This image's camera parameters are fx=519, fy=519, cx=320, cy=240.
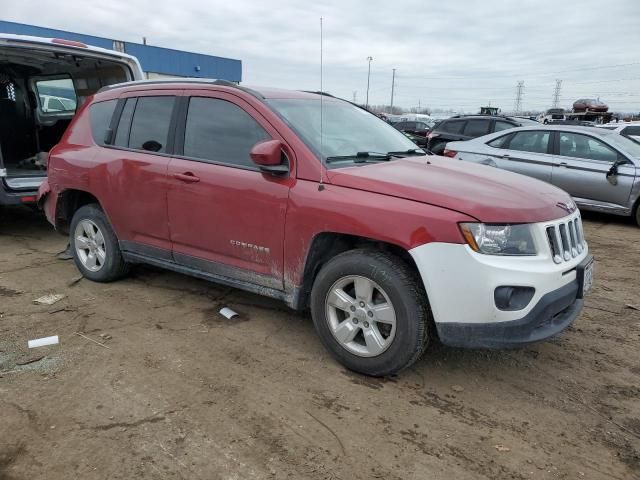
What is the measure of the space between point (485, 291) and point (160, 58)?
1376 inches

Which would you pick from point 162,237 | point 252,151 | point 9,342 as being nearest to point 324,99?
point 252,151

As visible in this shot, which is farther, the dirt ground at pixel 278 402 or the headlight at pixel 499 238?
the headlight at pixel 499 238

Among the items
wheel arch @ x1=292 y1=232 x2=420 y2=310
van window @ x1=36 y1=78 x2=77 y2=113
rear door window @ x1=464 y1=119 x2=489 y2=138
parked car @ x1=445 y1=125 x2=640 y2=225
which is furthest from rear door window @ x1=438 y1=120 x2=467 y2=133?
wheel arch @ x1=292 y1=232 x2=420 y2=310

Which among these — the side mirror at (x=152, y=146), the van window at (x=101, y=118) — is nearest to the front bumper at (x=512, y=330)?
the side mirror at (x=152, y=146)

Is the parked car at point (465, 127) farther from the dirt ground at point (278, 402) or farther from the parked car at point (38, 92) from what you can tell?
the dirt ground at point (278, 402)

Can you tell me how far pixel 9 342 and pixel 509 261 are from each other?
11.4 feet

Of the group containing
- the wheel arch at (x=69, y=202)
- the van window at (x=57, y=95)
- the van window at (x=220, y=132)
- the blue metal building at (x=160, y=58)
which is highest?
the blue metal building at (x=160, y=58)

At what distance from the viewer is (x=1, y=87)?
849 centimetres

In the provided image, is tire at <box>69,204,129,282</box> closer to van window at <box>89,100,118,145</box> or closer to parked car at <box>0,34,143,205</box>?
van window at <box>89,100,118,145</box>

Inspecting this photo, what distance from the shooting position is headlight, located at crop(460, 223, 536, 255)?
2863 mm

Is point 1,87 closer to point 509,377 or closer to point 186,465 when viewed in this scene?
point 186,465

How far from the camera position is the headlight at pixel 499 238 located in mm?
2863

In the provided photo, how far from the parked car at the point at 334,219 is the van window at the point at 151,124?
1cm

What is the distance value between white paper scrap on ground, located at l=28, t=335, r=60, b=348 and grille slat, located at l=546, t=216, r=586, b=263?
3.42 metres
